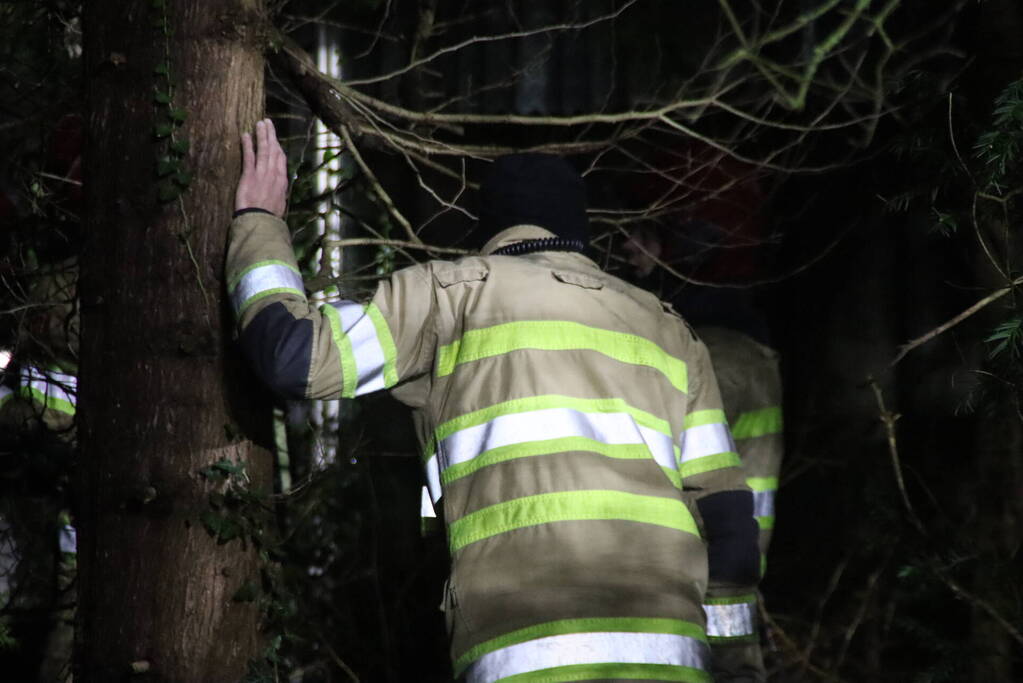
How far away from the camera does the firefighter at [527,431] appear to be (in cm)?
224

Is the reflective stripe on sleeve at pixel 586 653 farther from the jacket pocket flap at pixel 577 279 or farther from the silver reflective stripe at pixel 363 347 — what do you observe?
the jacket pocket flap at pixel 577 279

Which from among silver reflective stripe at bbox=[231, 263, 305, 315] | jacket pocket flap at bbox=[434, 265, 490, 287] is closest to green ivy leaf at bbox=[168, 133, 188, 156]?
silver reflective stripe at bbox=[231, 263, 305, 315]

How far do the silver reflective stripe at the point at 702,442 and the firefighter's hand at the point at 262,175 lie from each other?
1.11 metres

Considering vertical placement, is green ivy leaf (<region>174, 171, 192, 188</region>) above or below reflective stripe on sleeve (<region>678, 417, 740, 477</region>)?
above

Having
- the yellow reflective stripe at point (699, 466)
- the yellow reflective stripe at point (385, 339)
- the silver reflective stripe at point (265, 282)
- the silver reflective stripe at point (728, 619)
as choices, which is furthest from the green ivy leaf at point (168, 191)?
the silver reflective stripe at point (728, 619)

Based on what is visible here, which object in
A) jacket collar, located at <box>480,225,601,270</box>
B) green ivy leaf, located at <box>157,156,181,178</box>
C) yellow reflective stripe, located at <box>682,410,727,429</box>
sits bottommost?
yellow reflective stripe, located at <box>682,410,727,429</box>

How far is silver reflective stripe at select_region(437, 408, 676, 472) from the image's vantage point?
7.59ft

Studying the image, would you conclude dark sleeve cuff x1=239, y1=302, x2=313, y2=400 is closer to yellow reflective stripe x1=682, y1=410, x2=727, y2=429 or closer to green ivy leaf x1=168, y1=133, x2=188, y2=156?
green ivy leaf x1=168, y1=133, x2=188, y2=156

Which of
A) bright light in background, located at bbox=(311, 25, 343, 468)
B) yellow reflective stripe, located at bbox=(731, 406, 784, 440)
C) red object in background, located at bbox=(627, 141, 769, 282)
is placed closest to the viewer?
yellow reflective stripe, located at bbox=(731, 406, 784, 440)

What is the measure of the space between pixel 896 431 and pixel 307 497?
259 cm

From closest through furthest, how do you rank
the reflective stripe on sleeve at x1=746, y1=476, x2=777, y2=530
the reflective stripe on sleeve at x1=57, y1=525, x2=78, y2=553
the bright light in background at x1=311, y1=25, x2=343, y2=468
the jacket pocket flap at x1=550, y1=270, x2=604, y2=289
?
the jacket pocket flap at x1=550, y1=270, x2=604, y2=289
the reflective stripe on sleeve at x1=746, y1=476, x2=777, y2=530
the reflective stripe on sleeve at x1=57, y1=525, x2=78, y2=553
the bright light in background at x1=311, y1=25, x2=343, y2=468

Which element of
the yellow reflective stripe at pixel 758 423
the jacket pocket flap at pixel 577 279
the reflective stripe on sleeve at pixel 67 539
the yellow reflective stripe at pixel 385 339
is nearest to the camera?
the yellow reflective stripe at pixel 385 339

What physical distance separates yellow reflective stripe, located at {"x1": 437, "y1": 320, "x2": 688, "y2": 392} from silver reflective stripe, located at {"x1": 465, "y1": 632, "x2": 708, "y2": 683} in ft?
1.94

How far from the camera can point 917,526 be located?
12.0 feet
